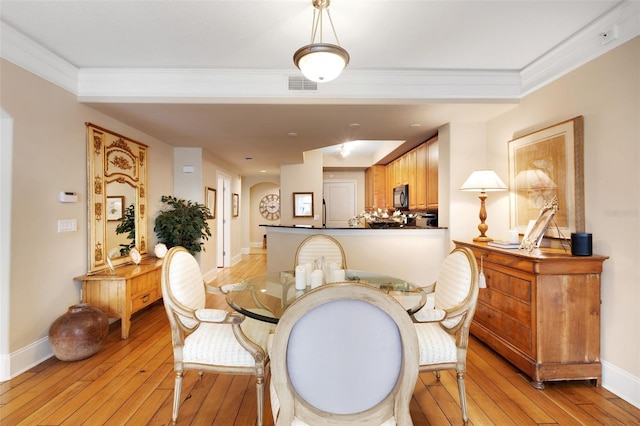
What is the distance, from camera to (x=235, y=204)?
26.4 feet

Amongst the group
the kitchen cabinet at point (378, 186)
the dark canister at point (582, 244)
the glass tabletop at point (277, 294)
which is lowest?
the glass tabletop at point (277, 294)

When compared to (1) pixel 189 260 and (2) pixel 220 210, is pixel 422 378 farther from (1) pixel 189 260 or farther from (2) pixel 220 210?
(2) pixel 220 210

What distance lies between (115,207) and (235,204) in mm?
4458

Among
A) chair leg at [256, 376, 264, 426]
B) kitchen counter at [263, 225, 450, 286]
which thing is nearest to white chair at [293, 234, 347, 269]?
kitchen counter at [263, 225, 450, 286]

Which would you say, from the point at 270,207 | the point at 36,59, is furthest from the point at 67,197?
the point at 270,207

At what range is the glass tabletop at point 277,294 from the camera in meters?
1.72

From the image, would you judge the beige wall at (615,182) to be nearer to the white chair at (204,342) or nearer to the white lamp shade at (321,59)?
the white lamp shade at (321,59)

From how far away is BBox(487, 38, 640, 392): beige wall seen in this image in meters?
2.04

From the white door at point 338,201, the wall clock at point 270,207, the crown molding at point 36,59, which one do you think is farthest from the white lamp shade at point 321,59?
the wall clock at point 270,207

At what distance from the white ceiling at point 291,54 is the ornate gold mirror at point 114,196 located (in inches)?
14.8

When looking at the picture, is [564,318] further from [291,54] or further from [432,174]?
[291,54]

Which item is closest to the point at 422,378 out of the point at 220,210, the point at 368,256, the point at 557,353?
the point at 557,353

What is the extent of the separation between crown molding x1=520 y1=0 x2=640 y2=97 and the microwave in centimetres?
263

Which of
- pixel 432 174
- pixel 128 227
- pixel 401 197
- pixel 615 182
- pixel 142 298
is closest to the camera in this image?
pixel 615 182
